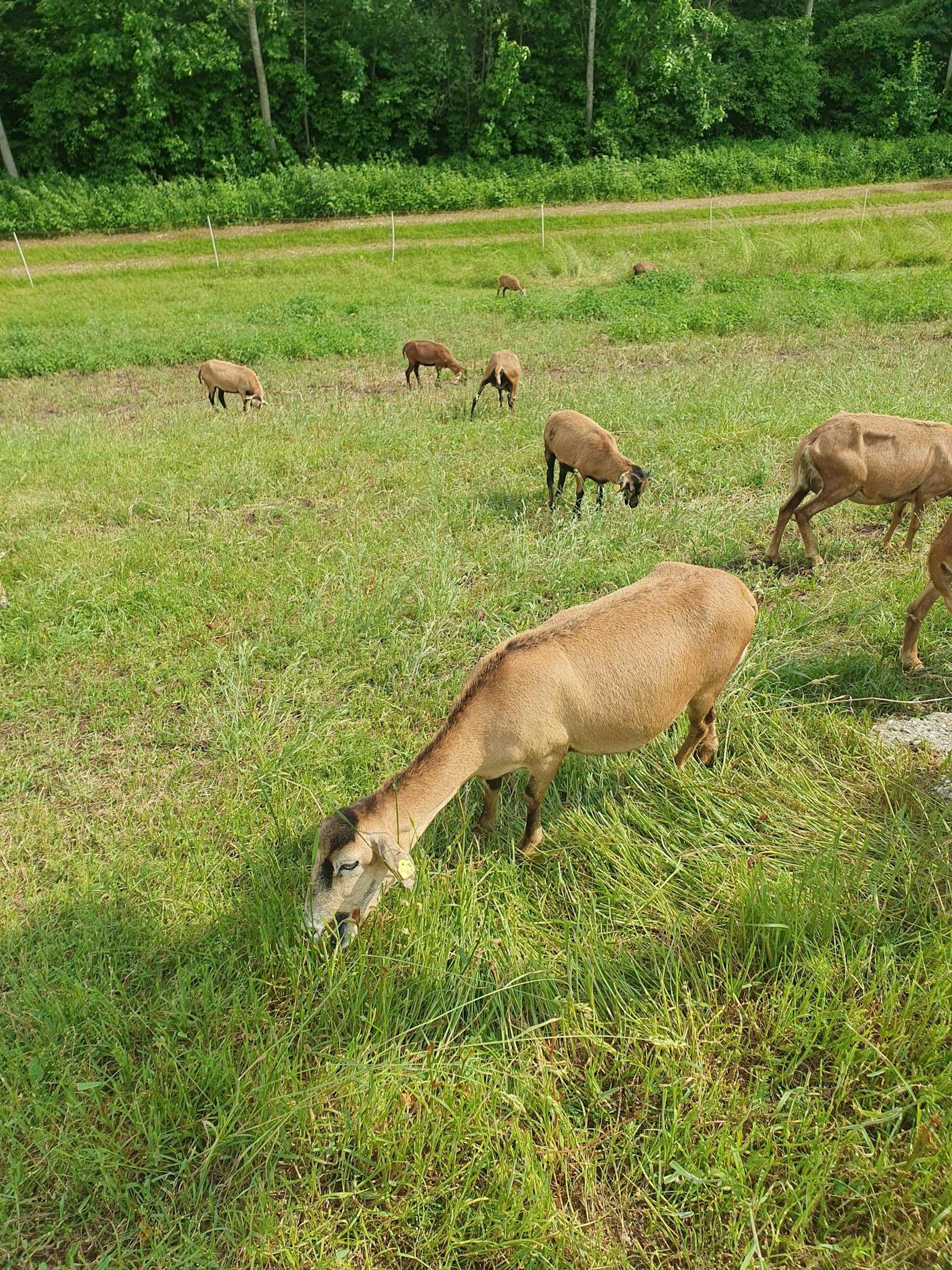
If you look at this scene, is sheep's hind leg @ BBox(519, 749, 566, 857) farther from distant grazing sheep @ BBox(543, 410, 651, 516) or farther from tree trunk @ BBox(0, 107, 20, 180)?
tree trunk @ BBox(0, 107, 20, 180)

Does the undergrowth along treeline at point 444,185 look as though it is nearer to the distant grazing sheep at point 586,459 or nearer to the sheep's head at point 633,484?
the distant grazing sheep at point 586,459

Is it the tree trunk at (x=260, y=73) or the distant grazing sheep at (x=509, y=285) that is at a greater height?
the tree trunk at (x=260, y=73)

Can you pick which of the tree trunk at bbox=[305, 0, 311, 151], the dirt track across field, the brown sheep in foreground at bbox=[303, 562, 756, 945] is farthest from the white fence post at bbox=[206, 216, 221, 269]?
the brown sheep in foreground at bbox=[303, 562, 756, 945]

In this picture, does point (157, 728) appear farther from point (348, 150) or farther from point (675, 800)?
point (348, 150)

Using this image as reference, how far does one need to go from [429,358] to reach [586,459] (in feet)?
23.7

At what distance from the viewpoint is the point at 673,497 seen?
25.0ft

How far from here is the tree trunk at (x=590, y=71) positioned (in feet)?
121

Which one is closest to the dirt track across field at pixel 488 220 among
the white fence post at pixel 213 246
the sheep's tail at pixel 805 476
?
the white fence post at pixel 213 246

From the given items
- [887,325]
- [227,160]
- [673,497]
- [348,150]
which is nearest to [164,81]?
[227,160]

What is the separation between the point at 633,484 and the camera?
723cm

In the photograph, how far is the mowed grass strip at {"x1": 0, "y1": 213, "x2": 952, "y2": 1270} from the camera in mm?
2619

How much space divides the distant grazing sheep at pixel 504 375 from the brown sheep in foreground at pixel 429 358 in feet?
7.80

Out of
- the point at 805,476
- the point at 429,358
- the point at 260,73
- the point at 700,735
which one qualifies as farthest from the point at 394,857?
the point at 260,73

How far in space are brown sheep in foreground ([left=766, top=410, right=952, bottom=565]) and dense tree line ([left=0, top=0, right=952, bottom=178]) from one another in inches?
1473
